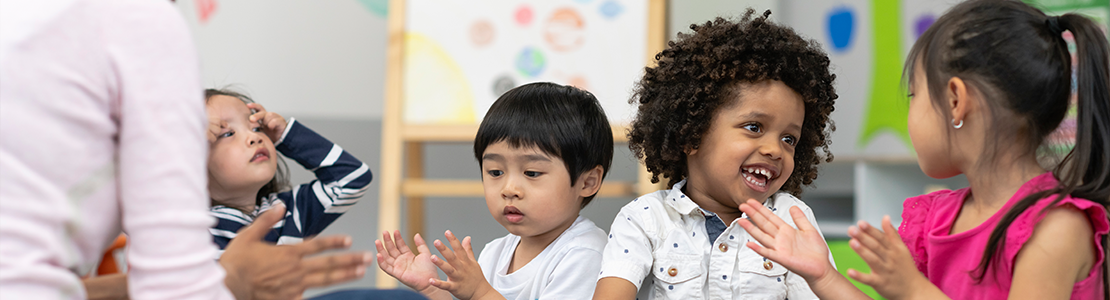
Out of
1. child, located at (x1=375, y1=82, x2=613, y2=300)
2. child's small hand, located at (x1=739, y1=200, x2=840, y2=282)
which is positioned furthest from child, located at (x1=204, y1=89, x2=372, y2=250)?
child's small hand, located at (x1=739, y1=200, x2=840, y2=282)

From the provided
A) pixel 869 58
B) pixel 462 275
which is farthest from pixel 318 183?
pixel 869 58

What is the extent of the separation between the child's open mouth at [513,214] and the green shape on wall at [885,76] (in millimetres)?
1399

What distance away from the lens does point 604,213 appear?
2504mm

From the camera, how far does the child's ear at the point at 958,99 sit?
84 centimetres

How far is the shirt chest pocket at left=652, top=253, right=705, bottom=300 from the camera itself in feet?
3.30

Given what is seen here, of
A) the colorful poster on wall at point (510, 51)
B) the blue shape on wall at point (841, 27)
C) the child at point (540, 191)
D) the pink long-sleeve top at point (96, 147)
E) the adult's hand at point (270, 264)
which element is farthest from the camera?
the blue shape on wall at point (841, 27)

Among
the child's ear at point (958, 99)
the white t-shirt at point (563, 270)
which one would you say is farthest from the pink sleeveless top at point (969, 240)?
the white t-shirt at point (563, 270)

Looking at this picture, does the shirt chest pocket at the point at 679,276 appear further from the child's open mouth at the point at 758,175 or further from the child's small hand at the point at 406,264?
the child's small hand at the point at 406,264

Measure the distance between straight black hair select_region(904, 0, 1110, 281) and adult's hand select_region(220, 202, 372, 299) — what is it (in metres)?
0.72

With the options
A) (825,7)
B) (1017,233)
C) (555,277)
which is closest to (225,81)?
(555,277)

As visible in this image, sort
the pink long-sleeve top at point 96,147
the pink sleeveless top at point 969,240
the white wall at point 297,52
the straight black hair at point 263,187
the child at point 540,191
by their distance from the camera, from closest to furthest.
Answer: the pink long-sleeve top at point 96,147 → the pink sleeveless top at point 969,240 → the child at point 540,191 → the straight black hair at point 263,187 → the white wall at point 297,52

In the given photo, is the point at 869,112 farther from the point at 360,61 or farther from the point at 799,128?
the point at 360,61

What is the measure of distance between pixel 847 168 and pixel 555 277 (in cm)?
162

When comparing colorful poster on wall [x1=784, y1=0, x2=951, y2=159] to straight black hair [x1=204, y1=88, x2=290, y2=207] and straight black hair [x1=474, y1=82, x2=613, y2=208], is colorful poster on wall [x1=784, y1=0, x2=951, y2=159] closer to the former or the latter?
straight black hair [x1=474, y1=82, x2=613, y2=208]
